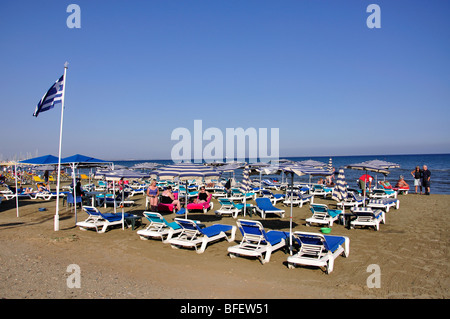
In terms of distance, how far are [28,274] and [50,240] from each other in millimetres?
2645

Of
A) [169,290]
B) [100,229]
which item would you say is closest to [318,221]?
[169,290]

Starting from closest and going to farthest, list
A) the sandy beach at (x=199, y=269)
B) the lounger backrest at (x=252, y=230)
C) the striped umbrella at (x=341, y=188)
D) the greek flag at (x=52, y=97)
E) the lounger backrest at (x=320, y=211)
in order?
the sandy beach at (x=199, y=269), the lounger backrest at (x=252, y=230), the greek flag at (x=52, y=97), the lounger backrest at (x=320, y=211), the striped umbrella at (x=341, y=188)

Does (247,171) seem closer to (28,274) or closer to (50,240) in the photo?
(50,240)

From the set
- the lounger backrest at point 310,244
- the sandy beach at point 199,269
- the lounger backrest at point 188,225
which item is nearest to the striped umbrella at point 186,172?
the lounger backrest at point 188,225

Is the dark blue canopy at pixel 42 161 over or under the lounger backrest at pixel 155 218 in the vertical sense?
over

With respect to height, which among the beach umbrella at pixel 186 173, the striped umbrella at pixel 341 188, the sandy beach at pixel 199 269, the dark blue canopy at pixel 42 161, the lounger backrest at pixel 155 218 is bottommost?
the sandy beach at pixel 199 269

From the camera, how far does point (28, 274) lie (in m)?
5.36

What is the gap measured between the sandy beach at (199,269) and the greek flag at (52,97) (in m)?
3.84

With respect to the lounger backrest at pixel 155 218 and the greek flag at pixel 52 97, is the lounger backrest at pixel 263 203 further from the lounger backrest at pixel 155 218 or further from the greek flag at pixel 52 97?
the greek flag at pixel 52 97

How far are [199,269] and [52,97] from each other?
287 inches

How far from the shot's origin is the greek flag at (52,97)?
30.2 feet

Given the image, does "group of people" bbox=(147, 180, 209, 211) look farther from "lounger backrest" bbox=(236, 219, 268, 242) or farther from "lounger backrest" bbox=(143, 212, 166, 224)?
"lounger backrest" bbox=(236, 219, 268, 242)

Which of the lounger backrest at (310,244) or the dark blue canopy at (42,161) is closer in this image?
the lounger backrest at (310,244)

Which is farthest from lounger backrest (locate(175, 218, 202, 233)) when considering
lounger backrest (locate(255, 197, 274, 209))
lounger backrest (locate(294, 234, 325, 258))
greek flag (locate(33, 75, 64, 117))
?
greek flag (locate(33, 75, 64, 117))
